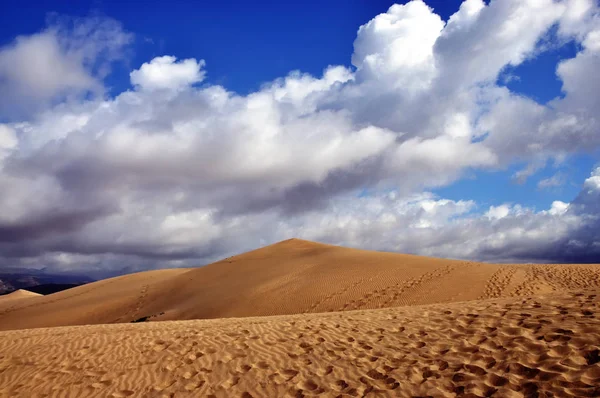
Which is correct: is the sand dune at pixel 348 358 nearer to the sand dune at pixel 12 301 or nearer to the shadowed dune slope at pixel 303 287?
the shadowed dune slope at pixel 303 287

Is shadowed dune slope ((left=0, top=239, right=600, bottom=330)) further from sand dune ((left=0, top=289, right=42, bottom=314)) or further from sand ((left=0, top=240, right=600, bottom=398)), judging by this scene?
sand ((left=0, top=240, right=600, bottom=398))

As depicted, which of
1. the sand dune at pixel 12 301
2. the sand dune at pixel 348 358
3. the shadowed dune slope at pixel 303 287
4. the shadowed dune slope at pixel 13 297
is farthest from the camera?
the shadowed dune slope at pixel 13 297

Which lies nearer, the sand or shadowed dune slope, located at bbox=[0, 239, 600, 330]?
the sand

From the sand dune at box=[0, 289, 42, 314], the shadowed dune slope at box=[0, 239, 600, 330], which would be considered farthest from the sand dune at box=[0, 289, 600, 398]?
the sand dune at box=[0, 289, 42, 314]

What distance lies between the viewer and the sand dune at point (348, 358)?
6.98m

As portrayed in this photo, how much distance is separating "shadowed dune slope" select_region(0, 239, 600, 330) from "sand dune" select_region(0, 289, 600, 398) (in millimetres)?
11380

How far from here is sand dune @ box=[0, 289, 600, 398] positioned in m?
6.98

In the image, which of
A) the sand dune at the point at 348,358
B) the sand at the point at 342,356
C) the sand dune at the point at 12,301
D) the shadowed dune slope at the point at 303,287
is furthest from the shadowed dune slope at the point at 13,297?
the sand dune at the point at 348,358

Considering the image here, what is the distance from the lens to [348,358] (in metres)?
8.85

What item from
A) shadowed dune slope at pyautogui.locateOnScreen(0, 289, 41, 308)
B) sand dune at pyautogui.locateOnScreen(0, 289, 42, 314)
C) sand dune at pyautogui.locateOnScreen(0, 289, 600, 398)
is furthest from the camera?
shadowed dune slope at pyautogui.locateOnScreen(0, 289, 41, 308)

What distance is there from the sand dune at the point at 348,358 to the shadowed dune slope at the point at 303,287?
1138 cm

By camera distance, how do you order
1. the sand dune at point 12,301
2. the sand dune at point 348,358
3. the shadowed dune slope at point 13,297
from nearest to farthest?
1. the sand dune at point 348,358
2. the sand dune at point 12,301
3. the shadowed dune slope at point 13,297

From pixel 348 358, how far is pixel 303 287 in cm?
1891

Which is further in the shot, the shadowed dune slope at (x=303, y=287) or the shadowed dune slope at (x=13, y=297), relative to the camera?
the shadowed dune slope at (x=13, y=297)
